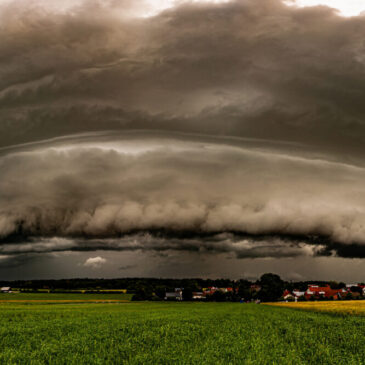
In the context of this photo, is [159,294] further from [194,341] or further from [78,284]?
[194,341]

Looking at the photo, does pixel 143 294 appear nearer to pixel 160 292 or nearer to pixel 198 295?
pixel 160 292

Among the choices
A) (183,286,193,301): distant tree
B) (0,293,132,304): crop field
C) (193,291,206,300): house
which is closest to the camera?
(0,293,132,304): crop field

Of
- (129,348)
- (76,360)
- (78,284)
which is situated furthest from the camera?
(78,284)

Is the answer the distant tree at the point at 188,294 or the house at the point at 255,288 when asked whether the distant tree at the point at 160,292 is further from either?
the house at the point at 255,288

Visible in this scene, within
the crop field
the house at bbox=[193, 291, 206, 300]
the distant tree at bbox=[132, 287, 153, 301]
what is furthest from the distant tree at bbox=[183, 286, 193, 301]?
the crop field

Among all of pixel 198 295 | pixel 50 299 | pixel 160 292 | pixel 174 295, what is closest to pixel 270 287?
pixel 198 295

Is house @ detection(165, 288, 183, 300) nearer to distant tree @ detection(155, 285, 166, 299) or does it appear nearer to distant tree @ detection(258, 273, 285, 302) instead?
distant tree @ detection(155, 285, 166, 299)

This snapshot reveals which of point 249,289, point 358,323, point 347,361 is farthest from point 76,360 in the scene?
point 249,289

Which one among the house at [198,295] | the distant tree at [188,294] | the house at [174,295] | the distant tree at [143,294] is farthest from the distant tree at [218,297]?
the distant tree at [143,294]
